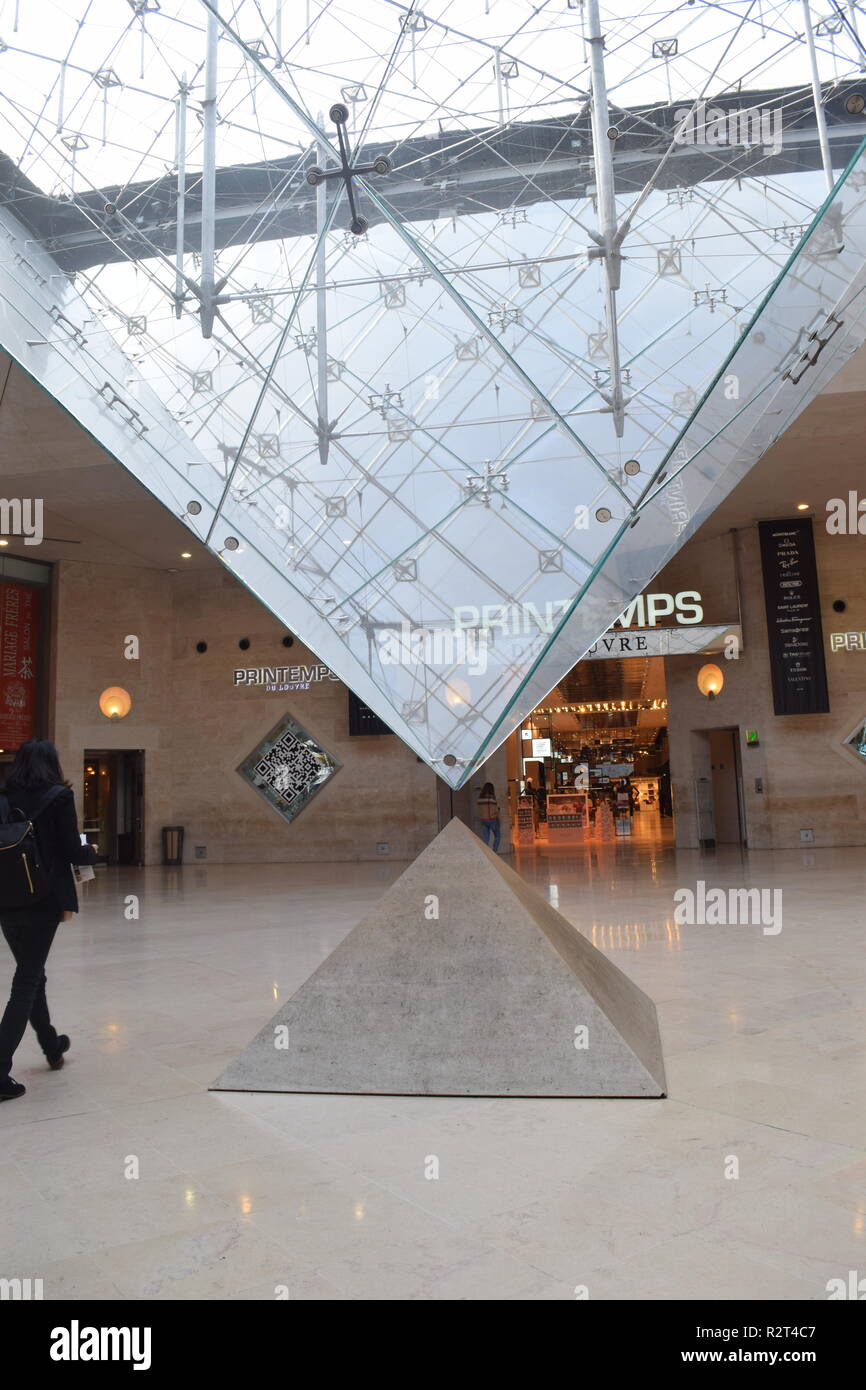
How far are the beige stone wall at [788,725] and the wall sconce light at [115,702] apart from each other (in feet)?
31.9

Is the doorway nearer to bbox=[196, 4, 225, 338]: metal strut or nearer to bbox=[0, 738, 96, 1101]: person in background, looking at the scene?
bbox=[196, 4, 225, 338]: metal strut

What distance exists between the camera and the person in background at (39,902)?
10.6 feet

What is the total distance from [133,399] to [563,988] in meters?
3.53

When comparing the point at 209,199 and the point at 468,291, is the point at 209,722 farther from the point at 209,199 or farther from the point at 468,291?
the point at 468,291

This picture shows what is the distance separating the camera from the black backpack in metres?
3.26

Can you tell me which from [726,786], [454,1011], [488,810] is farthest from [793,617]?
[454,1011]

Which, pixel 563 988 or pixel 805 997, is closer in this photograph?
pixel 563 988

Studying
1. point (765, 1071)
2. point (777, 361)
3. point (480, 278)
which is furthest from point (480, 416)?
point (765, 1071)

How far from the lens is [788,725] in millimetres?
15234

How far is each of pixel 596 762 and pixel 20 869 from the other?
3321 centimetres

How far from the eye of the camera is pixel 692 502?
2.78 meters

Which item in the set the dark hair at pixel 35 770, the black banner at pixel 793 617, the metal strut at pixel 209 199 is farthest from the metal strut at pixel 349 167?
→ the black banner at pixel 793 617
